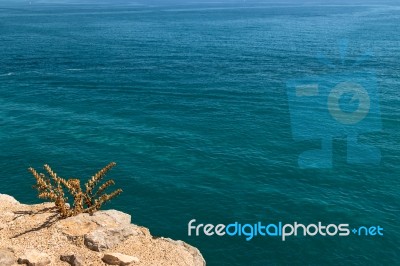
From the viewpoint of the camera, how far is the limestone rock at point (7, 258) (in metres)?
34.2

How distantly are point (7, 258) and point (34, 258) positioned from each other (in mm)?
2156

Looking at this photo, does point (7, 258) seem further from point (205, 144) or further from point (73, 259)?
point (205, 144)

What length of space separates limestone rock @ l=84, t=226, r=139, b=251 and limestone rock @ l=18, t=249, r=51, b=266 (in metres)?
3.82

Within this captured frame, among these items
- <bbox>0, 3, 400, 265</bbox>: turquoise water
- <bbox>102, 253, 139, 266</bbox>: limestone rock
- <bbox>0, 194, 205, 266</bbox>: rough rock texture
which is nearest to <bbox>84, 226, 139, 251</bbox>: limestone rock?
<bbox>0, 194, 205, 266</bbox>: rough rock texture

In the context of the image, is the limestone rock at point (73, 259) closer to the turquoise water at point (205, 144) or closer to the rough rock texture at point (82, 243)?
the rough rock texture at point (82, 243)

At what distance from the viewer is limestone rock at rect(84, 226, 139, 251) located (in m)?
37.5

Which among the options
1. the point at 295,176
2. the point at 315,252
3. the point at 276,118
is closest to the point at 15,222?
the point at 315,252

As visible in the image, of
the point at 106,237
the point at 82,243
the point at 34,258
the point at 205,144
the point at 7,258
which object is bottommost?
the point at 205,144

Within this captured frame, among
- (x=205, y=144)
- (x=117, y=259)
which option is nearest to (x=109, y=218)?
(x=117, y=259)

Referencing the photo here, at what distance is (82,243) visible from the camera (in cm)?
3797

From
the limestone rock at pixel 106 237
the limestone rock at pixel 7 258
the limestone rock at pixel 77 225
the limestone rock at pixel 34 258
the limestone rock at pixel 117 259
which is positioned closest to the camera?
the limestone rock at pixel 7 258

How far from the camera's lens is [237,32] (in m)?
188

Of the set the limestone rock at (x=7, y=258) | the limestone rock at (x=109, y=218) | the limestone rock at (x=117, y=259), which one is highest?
the limestone rock at (x=7, y=258)

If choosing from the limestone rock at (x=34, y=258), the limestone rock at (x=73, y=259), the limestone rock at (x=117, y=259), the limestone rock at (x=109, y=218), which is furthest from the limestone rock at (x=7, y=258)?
the limestone rock at (x=109, y=218)
